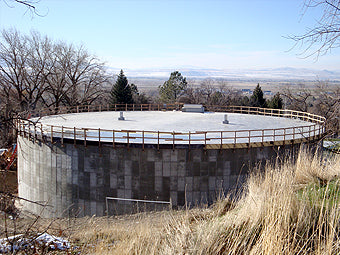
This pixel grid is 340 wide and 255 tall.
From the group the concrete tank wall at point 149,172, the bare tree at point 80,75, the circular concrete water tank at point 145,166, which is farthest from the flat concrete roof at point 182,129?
the bare tree at point 80,75

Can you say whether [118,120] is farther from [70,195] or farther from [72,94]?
[72,94]

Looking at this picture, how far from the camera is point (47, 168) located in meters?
21.2

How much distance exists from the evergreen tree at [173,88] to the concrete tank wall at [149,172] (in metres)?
47.5

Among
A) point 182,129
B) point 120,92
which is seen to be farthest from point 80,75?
point 182,129

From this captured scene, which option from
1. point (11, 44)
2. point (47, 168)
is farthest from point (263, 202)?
point (11, 44)

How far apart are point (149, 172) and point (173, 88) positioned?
50.4 meters

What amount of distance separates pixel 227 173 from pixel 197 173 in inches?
67.5

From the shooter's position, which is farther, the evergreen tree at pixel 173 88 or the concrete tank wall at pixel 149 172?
the evergreen tree at pixel 173 88

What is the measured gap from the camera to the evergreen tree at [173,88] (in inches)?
2666

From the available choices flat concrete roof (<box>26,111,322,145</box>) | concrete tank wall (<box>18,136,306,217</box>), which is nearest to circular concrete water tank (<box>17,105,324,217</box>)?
concrete tank wall (<box>18,136,306,217</box>)

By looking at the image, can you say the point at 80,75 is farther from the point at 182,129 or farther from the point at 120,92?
Result: the point at 182,129

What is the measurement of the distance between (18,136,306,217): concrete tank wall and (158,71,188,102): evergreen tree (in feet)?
156

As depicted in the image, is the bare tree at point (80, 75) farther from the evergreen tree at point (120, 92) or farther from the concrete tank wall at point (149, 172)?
the concrete tank wall at point (149, 172)

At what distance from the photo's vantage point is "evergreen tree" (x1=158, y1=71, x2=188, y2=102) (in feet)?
222
